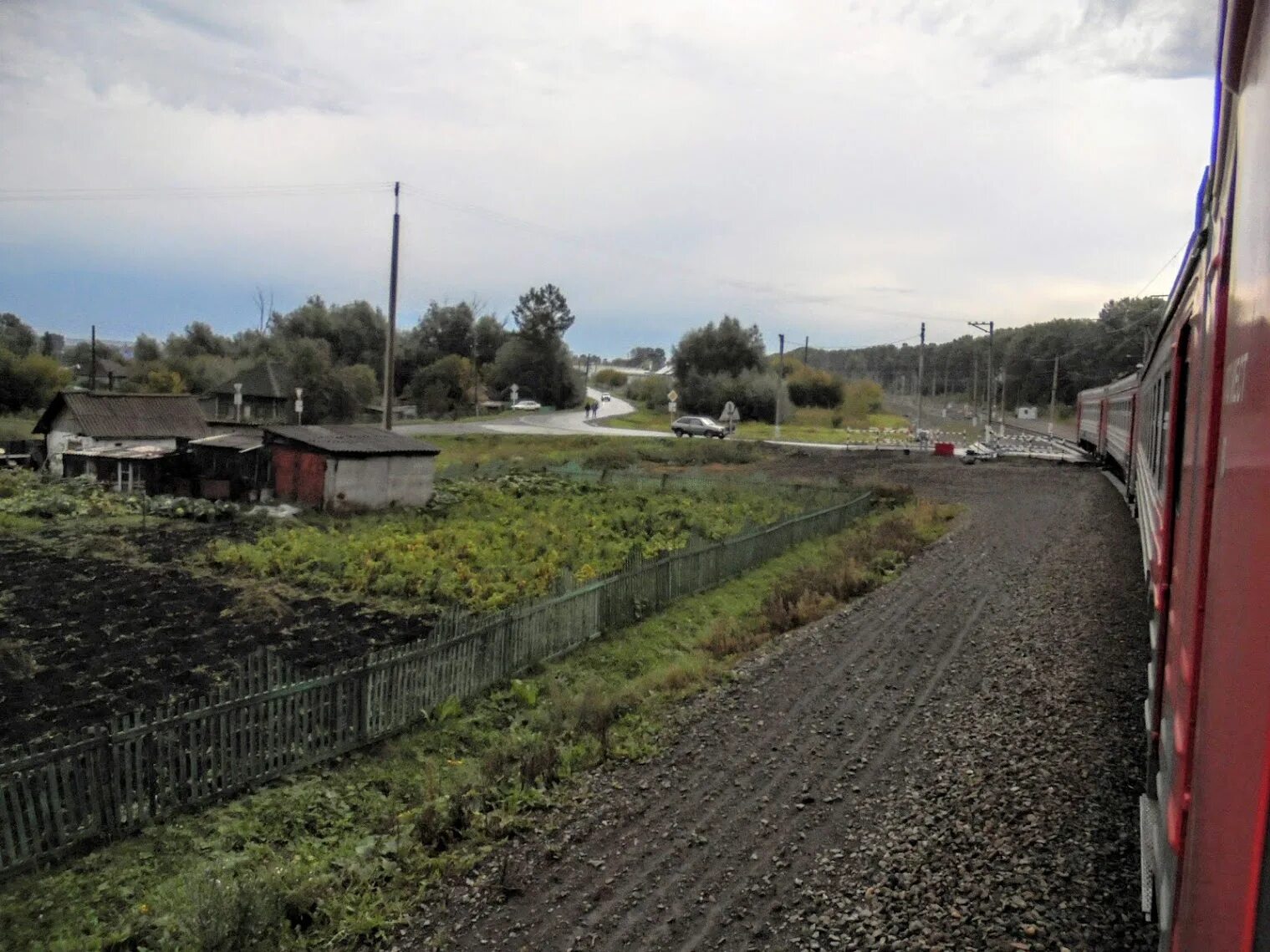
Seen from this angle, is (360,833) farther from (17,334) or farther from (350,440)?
(17,334)

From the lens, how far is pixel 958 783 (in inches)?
283

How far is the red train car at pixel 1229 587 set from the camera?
1.53 meters

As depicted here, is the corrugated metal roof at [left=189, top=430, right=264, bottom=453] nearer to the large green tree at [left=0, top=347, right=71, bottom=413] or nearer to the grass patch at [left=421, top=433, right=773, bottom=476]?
the grass patch at [left=421, top=433, right=773, bottom=476]

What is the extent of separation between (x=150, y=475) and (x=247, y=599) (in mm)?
17865

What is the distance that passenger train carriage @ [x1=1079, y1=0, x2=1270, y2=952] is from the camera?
5.04 feet

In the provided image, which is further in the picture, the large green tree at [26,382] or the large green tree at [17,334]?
the large green tree at [17,334]

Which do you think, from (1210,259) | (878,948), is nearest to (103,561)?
(878,948)

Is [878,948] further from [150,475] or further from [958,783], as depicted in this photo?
[150,475]

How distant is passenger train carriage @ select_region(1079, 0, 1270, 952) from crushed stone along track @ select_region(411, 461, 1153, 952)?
97.9 inches

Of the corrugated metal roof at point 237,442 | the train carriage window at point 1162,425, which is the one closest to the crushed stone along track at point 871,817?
the train carriage window at point 1162,425

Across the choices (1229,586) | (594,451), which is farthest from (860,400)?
(1229,586)

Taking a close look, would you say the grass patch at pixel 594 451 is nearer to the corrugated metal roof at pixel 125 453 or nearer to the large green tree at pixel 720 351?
the corrugated metal roof at pixel 125 453

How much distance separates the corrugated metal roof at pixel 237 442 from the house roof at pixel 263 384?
28.9 metres

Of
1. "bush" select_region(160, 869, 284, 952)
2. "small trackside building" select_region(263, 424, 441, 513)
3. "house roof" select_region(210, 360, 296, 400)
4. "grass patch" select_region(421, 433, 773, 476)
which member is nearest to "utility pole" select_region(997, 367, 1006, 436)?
"grass patch" select_region(421, 433, 773, 476)
